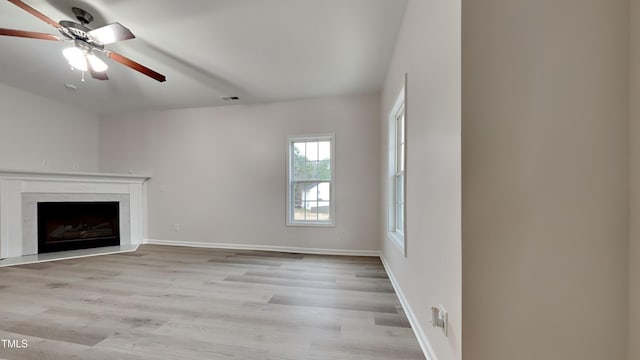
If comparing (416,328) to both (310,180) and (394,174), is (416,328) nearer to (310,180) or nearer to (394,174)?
(394,174)

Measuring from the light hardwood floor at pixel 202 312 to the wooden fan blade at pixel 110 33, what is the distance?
2.31 metres

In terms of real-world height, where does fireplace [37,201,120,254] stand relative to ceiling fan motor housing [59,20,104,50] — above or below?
below

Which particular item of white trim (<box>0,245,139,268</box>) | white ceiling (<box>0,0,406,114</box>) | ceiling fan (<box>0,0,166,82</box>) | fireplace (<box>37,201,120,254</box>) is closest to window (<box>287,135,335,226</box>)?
white ceiling (<box>0,0,406,114</box>)

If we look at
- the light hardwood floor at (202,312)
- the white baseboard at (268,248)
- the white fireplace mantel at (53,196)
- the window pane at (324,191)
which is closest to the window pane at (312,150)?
the window pane at (324,191)

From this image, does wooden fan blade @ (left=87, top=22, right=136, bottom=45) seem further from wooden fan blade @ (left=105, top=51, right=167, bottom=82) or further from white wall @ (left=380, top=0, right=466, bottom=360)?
white wall @ (left=380, top=0, right=466, bottom=360)

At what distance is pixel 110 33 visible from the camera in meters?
1.96

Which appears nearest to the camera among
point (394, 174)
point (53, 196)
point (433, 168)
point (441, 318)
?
point (441, 318)

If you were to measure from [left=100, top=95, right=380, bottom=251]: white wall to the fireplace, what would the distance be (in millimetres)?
659

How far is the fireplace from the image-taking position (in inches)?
155

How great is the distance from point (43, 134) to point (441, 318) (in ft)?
21.1

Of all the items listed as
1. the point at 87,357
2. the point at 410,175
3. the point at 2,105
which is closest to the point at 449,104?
the point at 410,175

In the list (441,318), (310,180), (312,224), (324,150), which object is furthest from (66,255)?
(441,318)

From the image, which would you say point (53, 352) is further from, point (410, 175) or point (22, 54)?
point (22, 54)

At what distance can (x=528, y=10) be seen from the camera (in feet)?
3.25
